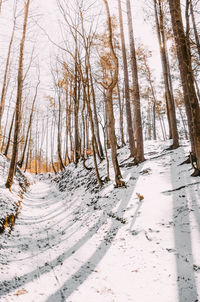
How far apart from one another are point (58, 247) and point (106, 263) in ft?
5.27

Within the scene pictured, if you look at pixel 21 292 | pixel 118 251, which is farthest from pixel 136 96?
pixel 21 292

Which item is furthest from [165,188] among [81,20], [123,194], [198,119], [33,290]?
[81,20]

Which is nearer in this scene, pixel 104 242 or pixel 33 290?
pixel 33 290

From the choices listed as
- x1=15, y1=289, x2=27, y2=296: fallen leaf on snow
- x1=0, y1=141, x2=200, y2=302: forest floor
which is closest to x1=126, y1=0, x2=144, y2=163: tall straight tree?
x1=0, y1=141, x2=200, y2=302: forest floor

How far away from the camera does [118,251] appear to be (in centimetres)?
393

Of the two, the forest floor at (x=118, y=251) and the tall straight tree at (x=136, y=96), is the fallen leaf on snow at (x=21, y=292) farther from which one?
the tall straight tree at (x=136, y=96)

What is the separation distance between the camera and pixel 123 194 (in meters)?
6.50

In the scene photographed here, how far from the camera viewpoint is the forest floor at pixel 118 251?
2.79 meters

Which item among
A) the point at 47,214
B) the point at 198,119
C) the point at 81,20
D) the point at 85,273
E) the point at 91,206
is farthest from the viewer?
the point at 81,20

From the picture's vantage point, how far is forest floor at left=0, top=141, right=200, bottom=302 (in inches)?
110

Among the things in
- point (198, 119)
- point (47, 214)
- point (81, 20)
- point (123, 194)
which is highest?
point (81, 20)

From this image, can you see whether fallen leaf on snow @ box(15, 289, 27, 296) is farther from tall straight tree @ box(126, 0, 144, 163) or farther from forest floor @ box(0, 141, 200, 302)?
tall straight tree @ box(126, 0, 144, 163)

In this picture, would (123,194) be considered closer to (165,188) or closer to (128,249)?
(165,188)

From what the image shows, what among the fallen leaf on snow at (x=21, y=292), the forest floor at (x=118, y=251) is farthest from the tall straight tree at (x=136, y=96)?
the fallen leaf on snow at (x=21, y=292)
